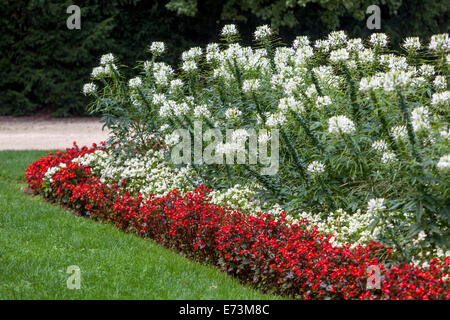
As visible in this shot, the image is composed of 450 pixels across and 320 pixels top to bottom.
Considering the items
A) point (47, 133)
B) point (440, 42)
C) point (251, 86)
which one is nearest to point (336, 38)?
point (251, 86)

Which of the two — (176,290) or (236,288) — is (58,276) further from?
(236,288)

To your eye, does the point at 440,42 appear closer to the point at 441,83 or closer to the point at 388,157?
the point at 441,83

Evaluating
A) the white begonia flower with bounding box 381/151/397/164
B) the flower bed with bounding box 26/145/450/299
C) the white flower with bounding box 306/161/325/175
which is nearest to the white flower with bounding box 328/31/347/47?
the white flower with bounding box 306/161/325/175

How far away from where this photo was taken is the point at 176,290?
165 inches

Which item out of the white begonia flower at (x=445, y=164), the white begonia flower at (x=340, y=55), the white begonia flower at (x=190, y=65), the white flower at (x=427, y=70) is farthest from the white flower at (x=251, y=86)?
the white begonia flower at (x=445, y=164)

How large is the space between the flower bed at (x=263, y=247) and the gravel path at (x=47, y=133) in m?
5.10

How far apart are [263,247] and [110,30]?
36.5 ft

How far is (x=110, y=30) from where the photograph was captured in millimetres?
14367

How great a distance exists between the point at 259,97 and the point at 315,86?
0.68m

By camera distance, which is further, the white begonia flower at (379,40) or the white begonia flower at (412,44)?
the white begonia flower at (379,40)

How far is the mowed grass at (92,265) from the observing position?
4160 millimetres

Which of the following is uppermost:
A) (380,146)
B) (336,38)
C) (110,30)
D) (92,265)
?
(110,30)

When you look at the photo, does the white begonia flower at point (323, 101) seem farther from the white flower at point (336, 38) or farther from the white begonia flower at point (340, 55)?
the white flower at point (336, 38)
